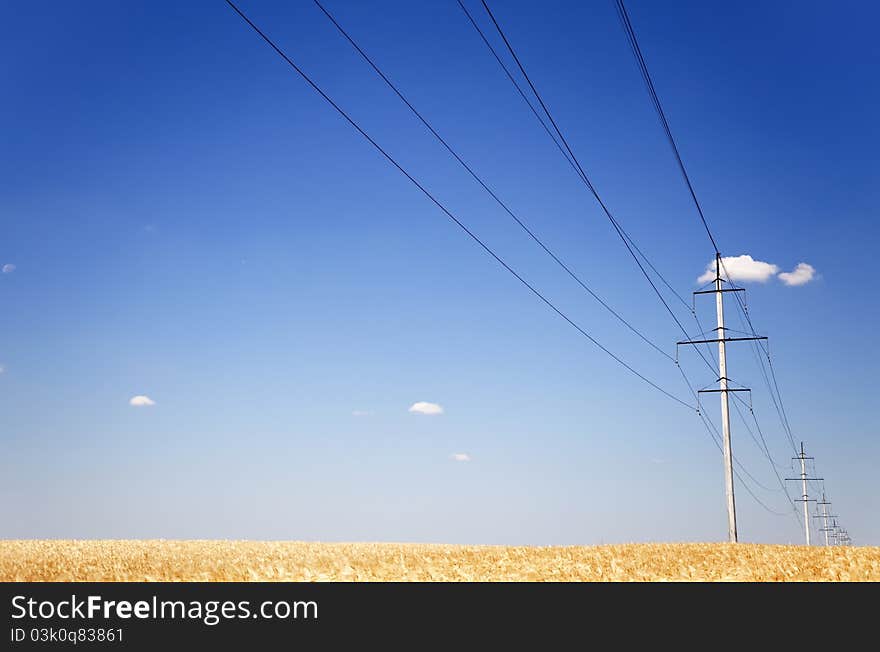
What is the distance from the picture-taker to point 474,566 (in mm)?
15586

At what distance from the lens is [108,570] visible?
48.3 ft

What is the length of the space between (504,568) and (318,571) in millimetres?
3771

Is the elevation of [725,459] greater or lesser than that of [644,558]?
greater

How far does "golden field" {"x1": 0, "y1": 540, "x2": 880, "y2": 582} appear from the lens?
1385cm

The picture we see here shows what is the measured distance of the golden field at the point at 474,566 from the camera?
1385 cm
